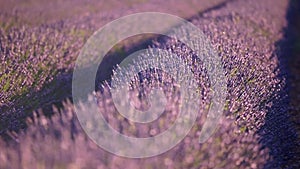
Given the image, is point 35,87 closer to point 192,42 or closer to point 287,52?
point 192,42

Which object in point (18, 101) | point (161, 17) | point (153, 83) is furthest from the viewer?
point (161, 17)

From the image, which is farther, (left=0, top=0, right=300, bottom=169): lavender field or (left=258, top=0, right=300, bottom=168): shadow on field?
(left=258, top=0, right=300, bottom=168): shadow on field

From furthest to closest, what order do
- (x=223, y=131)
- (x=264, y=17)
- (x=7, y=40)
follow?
(x=264, y=17)
(x=7, y=40)
(x=223, y=131)

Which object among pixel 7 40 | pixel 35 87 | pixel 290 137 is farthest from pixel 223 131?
pixel 7 40

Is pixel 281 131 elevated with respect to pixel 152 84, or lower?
lower

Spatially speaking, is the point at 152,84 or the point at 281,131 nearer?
the point at 152,84

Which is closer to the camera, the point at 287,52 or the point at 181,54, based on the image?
the point at 181,54

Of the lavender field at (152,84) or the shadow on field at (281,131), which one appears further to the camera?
the shadow on field at (281,131)

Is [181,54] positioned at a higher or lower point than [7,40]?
lower
